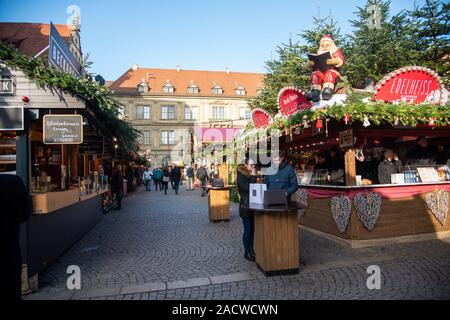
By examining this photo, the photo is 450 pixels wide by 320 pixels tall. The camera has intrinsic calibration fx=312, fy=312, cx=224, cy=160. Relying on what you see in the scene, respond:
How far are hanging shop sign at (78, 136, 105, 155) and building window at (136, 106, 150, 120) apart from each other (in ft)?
141

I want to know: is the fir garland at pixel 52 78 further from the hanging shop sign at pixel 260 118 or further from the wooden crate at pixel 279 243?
the hanging shop sign at pixel 260 118

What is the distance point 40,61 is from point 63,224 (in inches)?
121

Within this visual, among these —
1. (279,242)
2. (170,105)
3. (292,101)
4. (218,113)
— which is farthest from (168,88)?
(279,242)

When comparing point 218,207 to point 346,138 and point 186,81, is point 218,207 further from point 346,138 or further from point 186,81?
point 186,81

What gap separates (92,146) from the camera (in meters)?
9.73

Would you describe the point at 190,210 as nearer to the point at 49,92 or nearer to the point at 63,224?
the point at 63,224

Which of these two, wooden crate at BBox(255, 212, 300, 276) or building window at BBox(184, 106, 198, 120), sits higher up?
building window at BBox(184, 106, 198, 120)

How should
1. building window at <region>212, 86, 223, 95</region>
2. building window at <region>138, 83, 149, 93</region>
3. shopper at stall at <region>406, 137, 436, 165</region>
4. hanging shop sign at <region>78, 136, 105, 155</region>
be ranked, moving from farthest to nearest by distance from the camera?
building window at <region>212, 86, 223, 95</region> < building window at <region>138, 83, 149, 93</region> < hanging shop sign at <region>78, 136, 105, 155</region> < shopper at stall at <region>406, 137, 436, 165</region>

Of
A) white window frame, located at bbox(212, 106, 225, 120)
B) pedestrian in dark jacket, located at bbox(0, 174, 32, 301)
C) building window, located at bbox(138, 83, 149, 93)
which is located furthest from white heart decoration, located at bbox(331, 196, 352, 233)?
building window, located at bbox(138, 83, 149, 93)

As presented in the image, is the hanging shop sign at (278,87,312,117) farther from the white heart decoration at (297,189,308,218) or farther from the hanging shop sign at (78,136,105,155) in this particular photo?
the hanging shop sign at (78,136,105,155)

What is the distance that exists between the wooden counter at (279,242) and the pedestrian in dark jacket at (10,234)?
2.82 meters

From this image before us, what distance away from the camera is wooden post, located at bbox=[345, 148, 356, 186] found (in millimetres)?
6266

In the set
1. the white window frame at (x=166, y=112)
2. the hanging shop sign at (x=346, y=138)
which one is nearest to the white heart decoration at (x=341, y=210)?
the hanging shop sign at (x=346, y=138)

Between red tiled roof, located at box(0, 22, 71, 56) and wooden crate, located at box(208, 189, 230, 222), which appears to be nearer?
wooden crate, located at box(208, 189, 230, 222)
